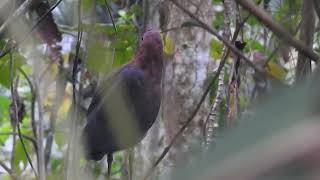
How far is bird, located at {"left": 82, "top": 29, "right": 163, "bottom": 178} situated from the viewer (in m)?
2.04

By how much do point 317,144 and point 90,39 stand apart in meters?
1.95

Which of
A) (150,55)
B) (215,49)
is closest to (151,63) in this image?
(150,55)

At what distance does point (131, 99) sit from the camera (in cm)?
210

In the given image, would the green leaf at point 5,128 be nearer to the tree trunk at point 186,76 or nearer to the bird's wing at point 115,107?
the tree trunk at point 186,76

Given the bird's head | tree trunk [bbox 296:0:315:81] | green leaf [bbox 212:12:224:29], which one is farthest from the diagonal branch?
green leaf [bbox 212:12:224:29]

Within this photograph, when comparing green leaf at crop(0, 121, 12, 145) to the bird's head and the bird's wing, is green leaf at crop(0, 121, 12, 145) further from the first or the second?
the bird's head

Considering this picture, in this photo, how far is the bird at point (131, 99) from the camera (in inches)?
80.4

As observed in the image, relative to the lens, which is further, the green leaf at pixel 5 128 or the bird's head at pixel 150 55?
the green leaf at pixel 5 128

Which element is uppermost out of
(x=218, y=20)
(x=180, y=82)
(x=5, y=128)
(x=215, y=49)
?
(x=218, y=20)

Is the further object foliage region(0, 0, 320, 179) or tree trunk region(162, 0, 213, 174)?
tree trunk region(162, 0, 213, 174)

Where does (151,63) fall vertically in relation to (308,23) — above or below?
above

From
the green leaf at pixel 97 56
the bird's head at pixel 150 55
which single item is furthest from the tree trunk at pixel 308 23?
the green leaf at pixel 97 56

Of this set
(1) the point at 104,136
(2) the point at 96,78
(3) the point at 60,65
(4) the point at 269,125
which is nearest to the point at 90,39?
(1) the point at 104,136

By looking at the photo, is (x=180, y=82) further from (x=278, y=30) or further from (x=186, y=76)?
(x=278, y=30)
